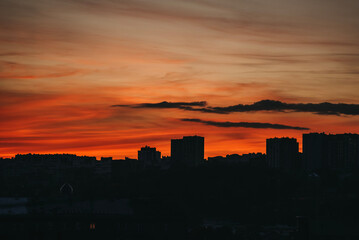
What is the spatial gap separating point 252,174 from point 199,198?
758 inches

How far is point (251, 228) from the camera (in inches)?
3708

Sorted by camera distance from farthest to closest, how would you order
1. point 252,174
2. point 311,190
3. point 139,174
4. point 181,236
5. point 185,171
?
point 139,174 < point 185,171 < point 252,174 < point 311,190 < point 181,236

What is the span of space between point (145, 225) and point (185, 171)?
261 feet

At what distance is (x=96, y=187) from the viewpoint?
155 m

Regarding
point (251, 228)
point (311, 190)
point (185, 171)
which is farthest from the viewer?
point (185, 171)

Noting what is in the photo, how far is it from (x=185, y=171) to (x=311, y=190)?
115 feet

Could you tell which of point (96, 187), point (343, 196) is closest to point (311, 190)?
point (343, 196)

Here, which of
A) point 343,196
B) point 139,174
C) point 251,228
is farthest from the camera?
point 139,174

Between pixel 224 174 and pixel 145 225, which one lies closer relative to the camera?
pixel 145 225

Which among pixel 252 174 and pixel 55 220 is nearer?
pixel 55 220

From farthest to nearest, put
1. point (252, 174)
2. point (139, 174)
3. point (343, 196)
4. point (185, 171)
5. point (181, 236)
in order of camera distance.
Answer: point (139, 174) < point (185, 171) < point (252, 174) < point (343, 196) < point (181, 236)

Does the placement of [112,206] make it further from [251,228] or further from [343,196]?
[343,196]

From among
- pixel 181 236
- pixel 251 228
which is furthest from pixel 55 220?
pixel 251 228

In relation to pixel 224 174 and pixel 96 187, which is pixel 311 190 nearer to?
pixel 224 174
